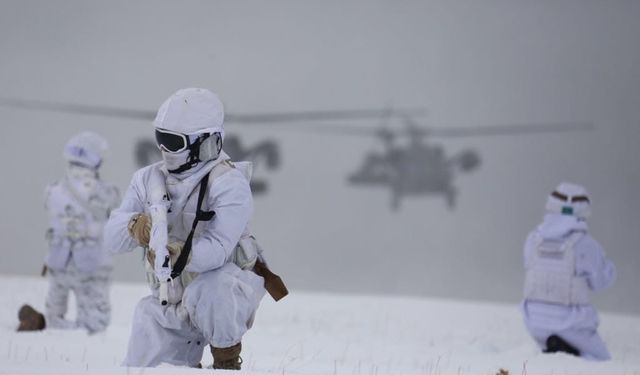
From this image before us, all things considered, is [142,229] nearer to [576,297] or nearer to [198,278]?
[198,278]

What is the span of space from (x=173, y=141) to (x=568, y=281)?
2970 millimetres

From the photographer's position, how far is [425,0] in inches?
301

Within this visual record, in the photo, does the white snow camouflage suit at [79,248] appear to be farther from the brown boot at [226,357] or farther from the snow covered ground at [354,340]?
the brown boot at [226,357]

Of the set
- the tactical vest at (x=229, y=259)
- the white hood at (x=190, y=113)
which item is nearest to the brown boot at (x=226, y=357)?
the tactical vest at (x=229, y=259)

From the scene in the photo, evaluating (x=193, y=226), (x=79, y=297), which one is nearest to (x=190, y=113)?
(x=193, y=226)

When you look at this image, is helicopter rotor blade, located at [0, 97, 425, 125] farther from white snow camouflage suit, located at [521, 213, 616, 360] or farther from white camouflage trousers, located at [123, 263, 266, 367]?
white camouflage trousers, located at [123, 263, 266, 367]

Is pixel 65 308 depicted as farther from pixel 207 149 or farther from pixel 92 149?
pixel 207 149

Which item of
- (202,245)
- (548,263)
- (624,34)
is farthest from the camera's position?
(624,34)

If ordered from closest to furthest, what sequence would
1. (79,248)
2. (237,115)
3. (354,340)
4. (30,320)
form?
(30,320)
(354,340)
(79,248)
(237,115)

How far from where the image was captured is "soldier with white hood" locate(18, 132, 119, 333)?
533 centimetres

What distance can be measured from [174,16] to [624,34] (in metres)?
3.74

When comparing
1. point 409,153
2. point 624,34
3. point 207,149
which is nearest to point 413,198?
point 409,153

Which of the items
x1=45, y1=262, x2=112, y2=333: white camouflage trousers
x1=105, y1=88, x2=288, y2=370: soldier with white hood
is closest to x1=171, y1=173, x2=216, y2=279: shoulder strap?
x1=105, y1=88, x2=288, y2=370: soldier with white hood

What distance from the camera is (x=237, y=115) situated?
303 inches
